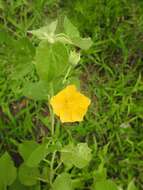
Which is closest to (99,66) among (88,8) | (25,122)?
(88,8)

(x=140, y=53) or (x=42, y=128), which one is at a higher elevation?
(x=140, y=53)

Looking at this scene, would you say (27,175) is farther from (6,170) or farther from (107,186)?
(107,186)

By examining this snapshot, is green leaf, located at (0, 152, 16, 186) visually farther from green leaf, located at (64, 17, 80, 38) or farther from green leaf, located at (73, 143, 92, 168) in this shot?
green leaf, located at (64, 17, 80, 38)

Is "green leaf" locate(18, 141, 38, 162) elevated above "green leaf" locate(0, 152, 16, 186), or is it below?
above

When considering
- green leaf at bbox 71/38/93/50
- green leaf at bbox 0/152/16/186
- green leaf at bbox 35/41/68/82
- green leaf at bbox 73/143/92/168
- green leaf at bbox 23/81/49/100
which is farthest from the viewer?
green leaf at bbox 0/152/16/186

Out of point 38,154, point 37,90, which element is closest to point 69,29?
point 37,90

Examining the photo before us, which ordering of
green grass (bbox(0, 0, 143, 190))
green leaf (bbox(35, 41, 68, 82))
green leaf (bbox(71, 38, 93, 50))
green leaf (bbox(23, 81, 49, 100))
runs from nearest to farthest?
green leaf (bbox(35, 41, 68, 82)), green leaf (bbox(71, 38, 93, 50)), green leaf (bbox(23, 81, 49, 100)), green grass (bbox(0, 0, 143, 190))

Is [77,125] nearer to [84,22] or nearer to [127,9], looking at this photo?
[84,22]

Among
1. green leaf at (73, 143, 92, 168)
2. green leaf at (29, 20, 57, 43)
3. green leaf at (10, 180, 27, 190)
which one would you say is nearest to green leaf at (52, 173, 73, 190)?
green leaf at (73, 143, 92, 168)
